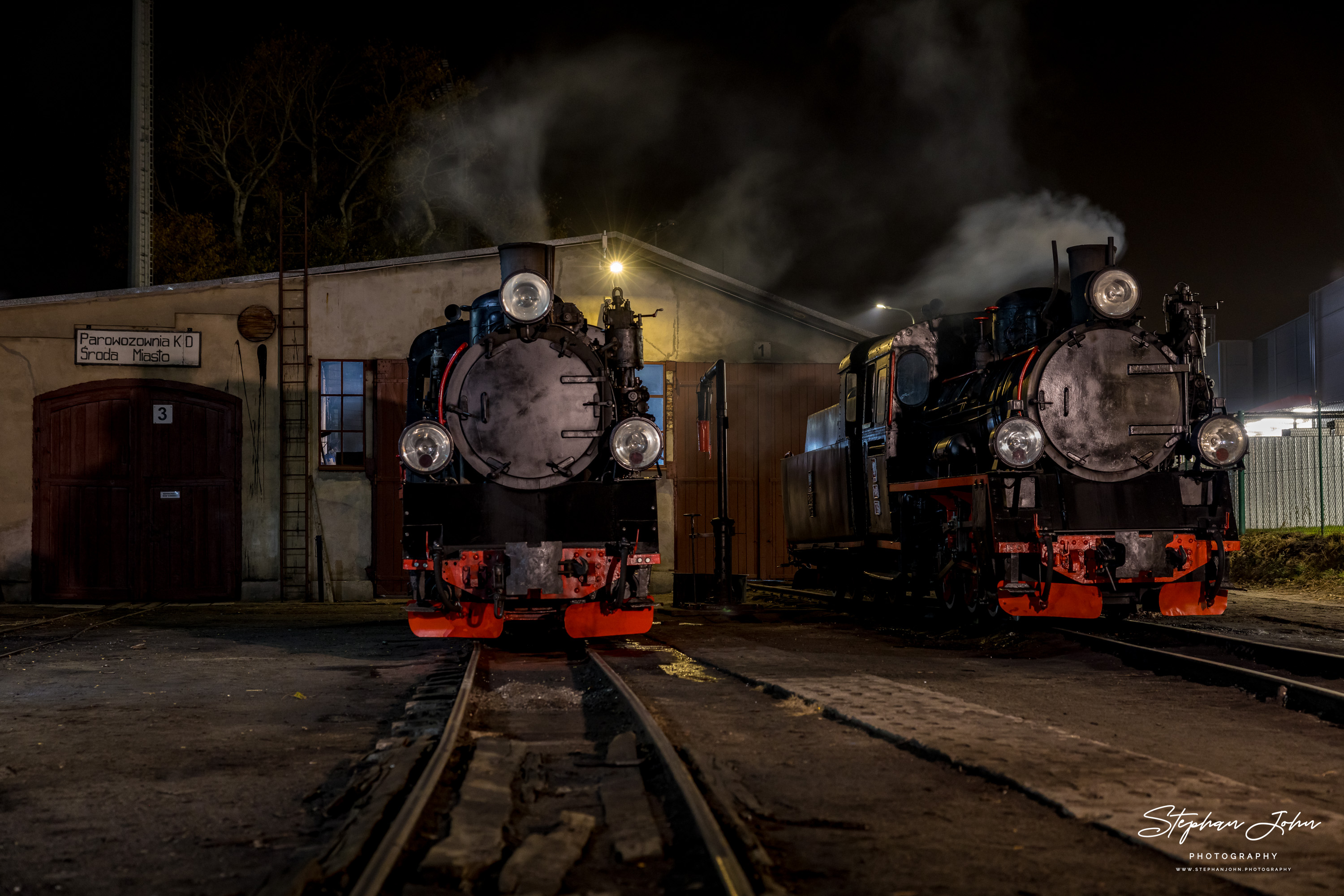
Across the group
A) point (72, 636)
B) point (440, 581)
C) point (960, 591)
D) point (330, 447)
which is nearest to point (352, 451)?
point (330, 447)

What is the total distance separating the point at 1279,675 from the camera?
7.08 m

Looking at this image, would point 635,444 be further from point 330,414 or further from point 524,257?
point 330,414

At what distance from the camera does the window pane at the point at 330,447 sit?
16.3m

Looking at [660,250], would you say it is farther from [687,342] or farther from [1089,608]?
[1089,608]

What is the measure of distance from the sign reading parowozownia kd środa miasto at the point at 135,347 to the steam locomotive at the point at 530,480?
25.9ft

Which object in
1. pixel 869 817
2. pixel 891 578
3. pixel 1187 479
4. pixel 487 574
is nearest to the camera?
pixel 869 817

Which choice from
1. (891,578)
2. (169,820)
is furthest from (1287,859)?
(891,578)

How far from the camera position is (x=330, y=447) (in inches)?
646

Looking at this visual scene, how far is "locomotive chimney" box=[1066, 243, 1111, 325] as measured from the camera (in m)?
9.60

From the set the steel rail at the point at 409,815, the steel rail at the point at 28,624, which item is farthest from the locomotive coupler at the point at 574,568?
the steel rail at the point at 28,624

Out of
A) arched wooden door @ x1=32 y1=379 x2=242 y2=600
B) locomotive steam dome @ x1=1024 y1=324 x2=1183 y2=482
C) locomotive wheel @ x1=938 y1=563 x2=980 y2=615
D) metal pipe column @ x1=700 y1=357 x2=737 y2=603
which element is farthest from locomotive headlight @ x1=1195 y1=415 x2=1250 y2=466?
arched wooden door @ x1=32 y1=379 x2=242 y2=600

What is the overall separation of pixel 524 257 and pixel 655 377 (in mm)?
7469

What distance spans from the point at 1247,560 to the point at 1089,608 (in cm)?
843

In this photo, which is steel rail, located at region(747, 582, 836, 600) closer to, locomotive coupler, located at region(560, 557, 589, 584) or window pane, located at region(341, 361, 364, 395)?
locomotive coupler, located at region(560, 557, 589, 584)
